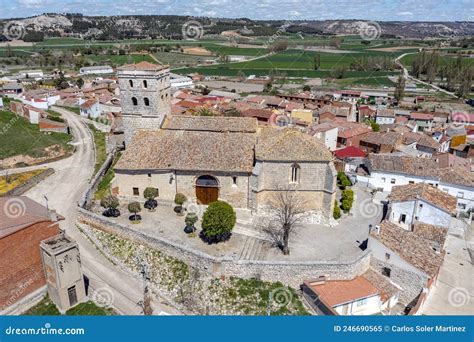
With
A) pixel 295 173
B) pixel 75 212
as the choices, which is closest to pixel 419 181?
pixel 295 173

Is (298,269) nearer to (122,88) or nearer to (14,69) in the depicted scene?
(122,88)

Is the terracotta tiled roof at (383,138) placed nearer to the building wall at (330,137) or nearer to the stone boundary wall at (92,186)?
the building wall at (330,137)

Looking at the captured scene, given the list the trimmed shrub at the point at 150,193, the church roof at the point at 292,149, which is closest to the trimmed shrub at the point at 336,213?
the church roof at the point at 292,149

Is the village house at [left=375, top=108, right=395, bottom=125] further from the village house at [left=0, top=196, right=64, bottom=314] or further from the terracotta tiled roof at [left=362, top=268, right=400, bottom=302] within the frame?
the village house at [left=0, top=196, right=64, bottom=314]

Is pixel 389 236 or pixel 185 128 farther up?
pixel 185 128

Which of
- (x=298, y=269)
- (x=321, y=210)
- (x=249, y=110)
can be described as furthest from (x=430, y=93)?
(x=298, y=269)

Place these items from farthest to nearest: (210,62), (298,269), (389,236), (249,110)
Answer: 1. (210,62)
2. (249,110)
3. (389,236)
4. (298,269)
